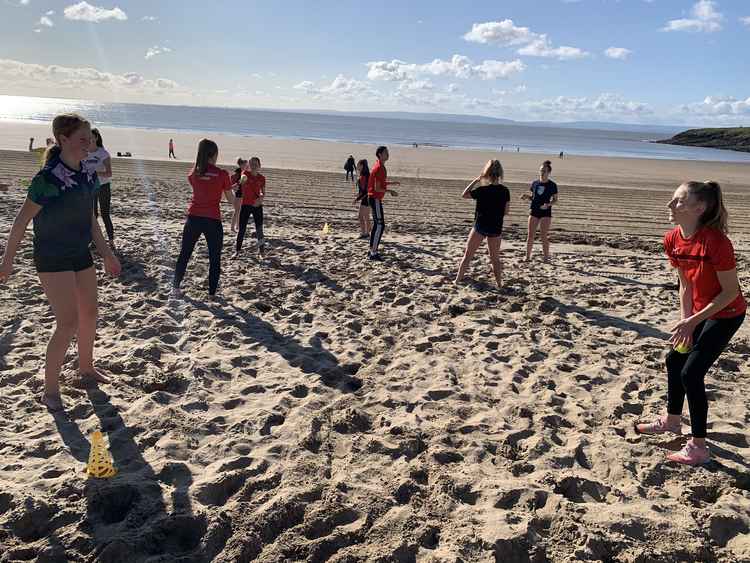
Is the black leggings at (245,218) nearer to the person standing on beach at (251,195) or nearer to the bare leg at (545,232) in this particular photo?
the person standing on beach at (251,195)

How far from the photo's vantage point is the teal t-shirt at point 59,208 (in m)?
3.54

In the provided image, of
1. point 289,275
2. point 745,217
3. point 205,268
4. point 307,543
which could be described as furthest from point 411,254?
point 745,217

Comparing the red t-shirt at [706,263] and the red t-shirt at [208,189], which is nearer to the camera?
the red t-shirt at [706,263]

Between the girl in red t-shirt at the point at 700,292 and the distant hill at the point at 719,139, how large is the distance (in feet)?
340

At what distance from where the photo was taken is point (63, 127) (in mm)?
3564

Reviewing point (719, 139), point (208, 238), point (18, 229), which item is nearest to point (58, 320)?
point (18, 229)

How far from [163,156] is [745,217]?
3116cm

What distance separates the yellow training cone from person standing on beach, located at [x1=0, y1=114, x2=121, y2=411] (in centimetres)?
86

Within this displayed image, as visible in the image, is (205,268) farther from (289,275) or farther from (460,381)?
(460,381)

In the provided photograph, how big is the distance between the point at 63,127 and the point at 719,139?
12250 cm

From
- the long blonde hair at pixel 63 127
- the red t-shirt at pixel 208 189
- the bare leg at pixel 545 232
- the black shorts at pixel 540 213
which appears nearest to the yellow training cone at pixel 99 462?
the long blonde hair at pixel 63 127

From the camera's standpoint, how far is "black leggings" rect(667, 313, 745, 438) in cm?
345

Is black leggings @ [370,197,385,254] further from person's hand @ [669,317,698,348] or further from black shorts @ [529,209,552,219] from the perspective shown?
person's hand @ [669,317,698,348]

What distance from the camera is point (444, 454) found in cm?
363
